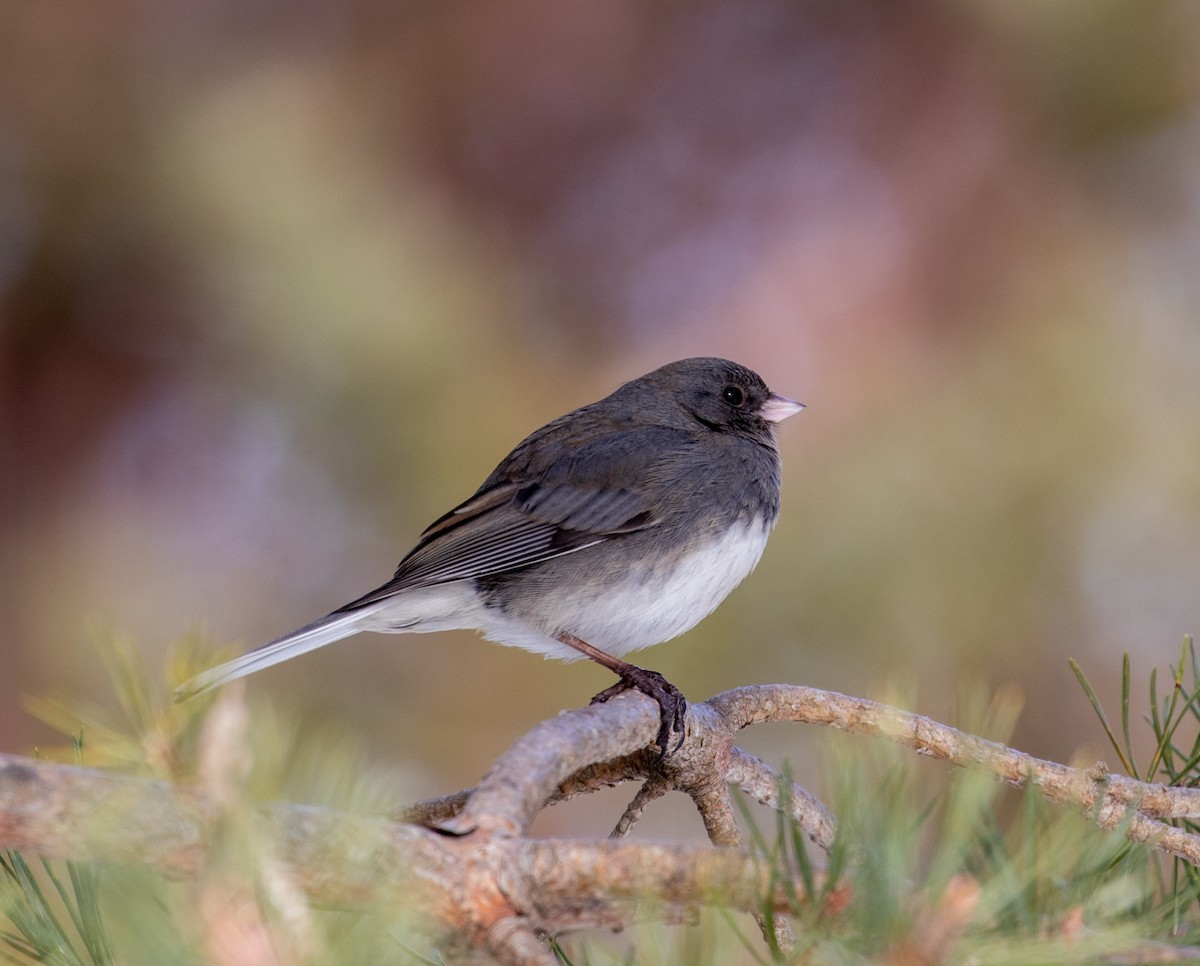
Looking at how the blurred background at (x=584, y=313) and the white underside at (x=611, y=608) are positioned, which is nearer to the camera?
the white underside at (x=611, y=608)

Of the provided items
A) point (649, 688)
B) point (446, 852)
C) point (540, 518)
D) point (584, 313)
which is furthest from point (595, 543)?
point (446, 852)

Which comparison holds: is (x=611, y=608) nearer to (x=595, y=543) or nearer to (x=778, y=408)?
(x=595, y=543)

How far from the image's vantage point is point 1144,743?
2.87 metres

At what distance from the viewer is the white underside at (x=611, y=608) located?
90.7 inches

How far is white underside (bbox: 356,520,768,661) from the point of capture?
2303 mm

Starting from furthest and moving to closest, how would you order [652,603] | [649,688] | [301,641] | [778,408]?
[778,408] → [652,603] → [301,641] → [649,688]

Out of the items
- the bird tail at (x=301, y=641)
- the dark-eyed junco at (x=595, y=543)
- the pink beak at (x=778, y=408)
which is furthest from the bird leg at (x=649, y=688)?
the pink beak at (x=778, y=408)

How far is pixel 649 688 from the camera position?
194 centimetres

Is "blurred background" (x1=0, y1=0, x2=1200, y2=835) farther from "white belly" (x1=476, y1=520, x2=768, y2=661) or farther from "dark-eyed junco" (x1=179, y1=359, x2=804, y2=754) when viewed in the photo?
"white belly" (x1=476, y1=520, x2=768, y2=661)

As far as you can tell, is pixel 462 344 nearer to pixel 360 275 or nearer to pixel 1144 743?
pixel 360 275

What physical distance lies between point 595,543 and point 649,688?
562mm

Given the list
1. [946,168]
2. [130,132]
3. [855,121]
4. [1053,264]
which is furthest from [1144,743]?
[130,132]

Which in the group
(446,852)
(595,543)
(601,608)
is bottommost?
(446,852)

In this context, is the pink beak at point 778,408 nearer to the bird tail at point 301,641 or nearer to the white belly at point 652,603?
the white belly at point 652,603
